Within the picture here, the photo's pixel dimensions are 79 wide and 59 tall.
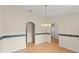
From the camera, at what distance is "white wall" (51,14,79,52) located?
18.8 feet

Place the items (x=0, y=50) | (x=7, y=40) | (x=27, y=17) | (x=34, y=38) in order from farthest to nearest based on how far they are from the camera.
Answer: (x=34, y=38)
(x=27, y=17)
(x=7, y=40)
(x=0, y=50)

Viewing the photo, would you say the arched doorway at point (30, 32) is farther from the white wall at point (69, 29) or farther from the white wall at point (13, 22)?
the white wall at point (69, 29)

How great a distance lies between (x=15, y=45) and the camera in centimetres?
584

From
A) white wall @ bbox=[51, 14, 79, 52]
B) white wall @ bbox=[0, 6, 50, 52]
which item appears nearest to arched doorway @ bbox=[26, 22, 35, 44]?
white wall @ bbox=[0, 6, 50, 52]

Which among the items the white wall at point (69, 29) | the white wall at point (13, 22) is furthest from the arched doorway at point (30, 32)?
the white wall at point (69, 29)

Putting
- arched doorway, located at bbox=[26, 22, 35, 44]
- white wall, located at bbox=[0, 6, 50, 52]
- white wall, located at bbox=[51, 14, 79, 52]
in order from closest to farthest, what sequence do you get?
white wall, located at bbox=[0, 6, 50, 52] → white wall, located at bbox=[51, 14, 79, 52] → arched doorway, located at bbox=[26, 22, 35, 44]

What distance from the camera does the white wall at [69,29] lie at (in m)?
5.73

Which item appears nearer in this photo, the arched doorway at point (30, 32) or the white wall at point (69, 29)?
the white wall at point (69, 29)

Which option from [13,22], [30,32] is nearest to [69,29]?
[30,32]

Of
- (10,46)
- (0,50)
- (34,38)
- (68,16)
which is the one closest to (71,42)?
(68,16)

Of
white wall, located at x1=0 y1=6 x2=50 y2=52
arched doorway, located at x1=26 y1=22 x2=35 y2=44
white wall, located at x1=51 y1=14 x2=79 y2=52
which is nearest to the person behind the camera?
white wall, located at x1=0 y1=6 x2=50 y2=52

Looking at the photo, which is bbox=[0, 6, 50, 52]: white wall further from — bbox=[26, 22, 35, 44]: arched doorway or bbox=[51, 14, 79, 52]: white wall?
bbox=[51, 14, 79, 52]: white wall

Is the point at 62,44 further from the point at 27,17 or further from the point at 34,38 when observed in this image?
the point at 27,17
